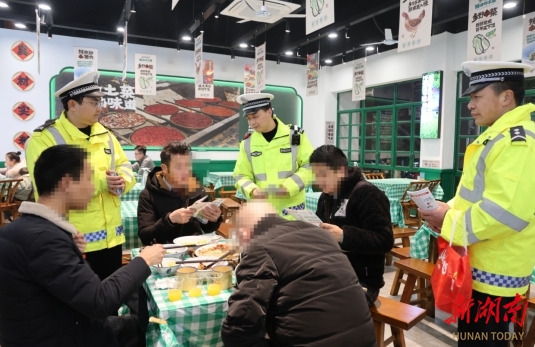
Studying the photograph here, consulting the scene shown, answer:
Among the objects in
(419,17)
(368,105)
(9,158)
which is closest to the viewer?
(419,17)

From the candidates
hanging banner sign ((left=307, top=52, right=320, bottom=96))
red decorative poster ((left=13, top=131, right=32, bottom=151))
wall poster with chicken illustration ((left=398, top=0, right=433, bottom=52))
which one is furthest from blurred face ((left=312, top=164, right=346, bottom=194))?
red decorative poster ((left=13, top=131, right=32, bottom=151))

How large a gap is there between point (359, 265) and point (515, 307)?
2.57 feet

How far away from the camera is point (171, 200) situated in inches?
106

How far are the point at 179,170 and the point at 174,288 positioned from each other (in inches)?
35.9

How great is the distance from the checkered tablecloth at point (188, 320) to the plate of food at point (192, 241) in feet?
2.30

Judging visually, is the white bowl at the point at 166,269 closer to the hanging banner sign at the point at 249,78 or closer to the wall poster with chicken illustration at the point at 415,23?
the wall poster with chicken illustration at the point at 415,23

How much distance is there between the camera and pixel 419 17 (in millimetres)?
4180

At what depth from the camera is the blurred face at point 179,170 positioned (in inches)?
96.5

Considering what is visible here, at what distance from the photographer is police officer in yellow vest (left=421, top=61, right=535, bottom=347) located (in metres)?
1.65

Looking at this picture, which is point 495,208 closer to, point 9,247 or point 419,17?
point 9,247

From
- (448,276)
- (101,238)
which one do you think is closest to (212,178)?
(101,238)

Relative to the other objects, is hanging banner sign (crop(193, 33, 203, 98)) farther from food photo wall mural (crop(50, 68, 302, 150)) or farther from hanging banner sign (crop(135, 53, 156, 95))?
food photo wall mural (crop(50, 68, 302, 150))

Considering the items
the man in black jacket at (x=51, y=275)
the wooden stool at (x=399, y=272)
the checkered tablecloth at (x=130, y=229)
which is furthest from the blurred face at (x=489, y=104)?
the checkered tablecloth at (x=130, y=229)

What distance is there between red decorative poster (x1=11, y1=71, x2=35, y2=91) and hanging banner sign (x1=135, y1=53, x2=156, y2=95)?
256 cm
